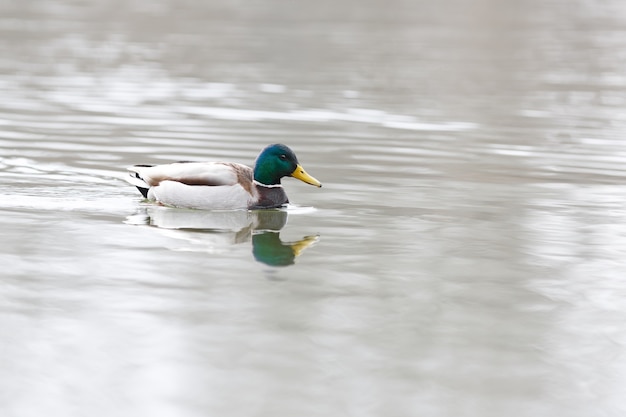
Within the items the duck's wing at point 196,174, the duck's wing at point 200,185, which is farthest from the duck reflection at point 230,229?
the duck's wing at point 196,174

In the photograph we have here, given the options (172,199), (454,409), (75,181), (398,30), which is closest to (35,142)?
(75,181)

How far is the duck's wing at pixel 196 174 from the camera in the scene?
11.2 metres

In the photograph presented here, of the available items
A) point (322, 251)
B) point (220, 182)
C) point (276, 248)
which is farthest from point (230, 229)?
point (322, 251)

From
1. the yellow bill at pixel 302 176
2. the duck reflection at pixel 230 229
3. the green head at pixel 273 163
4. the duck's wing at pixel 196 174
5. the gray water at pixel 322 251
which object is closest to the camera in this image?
the gray water at pixel 322 251

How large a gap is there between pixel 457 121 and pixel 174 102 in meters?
4.40

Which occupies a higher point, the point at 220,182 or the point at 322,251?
the point at 220,182

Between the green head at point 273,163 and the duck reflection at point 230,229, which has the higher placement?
the green head at point 273,163

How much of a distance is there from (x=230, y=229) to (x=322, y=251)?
3.67 feet

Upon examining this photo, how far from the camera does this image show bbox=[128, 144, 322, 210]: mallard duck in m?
11.3

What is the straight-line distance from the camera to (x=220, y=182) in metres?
11.3

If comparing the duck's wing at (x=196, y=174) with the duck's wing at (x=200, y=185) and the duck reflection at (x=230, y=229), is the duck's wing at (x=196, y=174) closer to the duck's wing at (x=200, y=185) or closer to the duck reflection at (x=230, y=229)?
the duck's wing at (x=200, y=185)

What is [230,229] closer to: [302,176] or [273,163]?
[273,163]

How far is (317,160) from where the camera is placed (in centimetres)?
1470

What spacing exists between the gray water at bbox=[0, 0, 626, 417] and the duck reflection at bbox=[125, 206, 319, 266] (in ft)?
0.12
